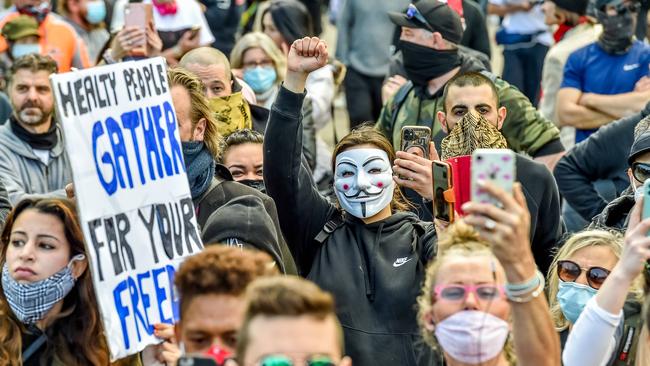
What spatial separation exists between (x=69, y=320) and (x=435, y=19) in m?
4.15

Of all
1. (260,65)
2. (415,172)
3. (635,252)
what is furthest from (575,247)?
(260,65)

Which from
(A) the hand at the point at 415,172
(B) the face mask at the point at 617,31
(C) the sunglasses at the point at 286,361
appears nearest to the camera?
(C) the sunglasses at the point at 286,361

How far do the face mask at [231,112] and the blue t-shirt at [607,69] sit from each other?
272 centimetres

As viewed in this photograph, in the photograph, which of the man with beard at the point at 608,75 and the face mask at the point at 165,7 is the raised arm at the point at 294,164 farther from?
the face mask at the point at 165,7

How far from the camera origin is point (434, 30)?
9.51 metres

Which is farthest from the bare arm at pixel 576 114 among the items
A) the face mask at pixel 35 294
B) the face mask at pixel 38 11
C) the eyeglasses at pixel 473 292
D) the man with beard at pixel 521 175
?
the eyeglasses at pixel 473 292

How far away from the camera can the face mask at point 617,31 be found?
10.2m

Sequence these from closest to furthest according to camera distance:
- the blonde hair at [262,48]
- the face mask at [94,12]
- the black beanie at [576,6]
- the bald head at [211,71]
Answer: the bald head at [211,71] → the blonde hair at [262,48] → the black beanie at [576,6] → the face mask at [94,12]

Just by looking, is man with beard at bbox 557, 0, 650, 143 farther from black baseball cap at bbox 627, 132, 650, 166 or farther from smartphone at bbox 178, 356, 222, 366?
smartphone at bbox 178, 356, 222, 366

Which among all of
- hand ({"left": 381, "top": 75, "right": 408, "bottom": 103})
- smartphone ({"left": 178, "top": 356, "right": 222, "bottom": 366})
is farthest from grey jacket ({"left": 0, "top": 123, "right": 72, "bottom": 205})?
smartphone ({"left": 178, "top": 356, "right": 222, "bottom": 366})

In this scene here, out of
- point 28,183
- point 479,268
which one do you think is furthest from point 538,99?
point 479,268

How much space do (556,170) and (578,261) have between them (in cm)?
231

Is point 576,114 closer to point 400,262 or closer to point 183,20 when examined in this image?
point 183,20

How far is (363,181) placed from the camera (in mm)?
6879
